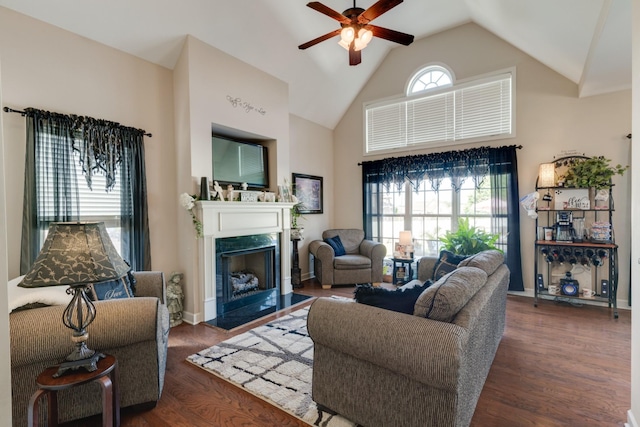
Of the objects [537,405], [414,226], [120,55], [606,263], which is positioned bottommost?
[537,405]

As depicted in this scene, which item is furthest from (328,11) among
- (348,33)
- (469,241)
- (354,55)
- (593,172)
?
(593,172)

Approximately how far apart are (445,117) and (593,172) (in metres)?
2.13

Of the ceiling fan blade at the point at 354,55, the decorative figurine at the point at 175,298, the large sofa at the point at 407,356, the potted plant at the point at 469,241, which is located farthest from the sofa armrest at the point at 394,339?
the potted plant at the point at 469,241

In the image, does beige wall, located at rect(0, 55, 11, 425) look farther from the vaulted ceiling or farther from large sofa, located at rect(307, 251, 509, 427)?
the vaulted ceiling

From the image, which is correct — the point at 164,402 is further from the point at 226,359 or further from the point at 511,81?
the point at 511,81

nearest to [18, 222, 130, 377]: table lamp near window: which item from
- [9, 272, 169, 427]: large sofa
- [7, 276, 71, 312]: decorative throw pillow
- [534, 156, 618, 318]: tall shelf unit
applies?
[9, 272, 169, 427]: large sofa

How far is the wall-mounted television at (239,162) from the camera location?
3865 millimetres

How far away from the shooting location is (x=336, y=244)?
5.27m

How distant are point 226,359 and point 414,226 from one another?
3.85m

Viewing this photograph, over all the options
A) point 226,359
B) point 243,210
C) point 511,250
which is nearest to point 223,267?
point 243,210

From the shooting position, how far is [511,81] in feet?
14.4

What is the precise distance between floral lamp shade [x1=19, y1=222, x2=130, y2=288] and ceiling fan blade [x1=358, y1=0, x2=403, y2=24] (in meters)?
2.62

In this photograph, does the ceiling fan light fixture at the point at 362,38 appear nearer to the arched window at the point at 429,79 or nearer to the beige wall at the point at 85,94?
the beige wall at the point at 85,94

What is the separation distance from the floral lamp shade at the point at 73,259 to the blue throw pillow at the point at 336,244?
3823 millimetres
